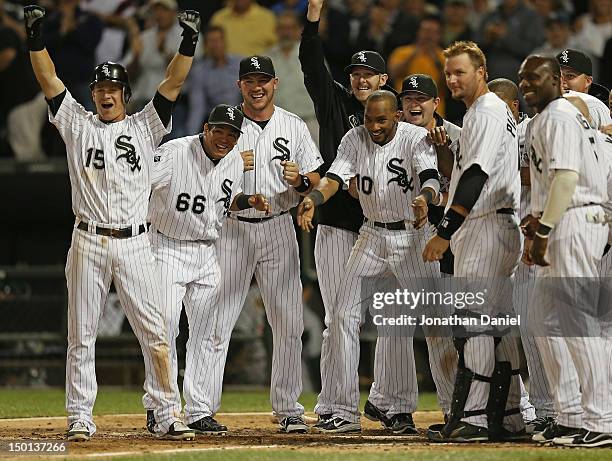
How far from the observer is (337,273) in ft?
24.4

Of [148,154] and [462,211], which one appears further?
[148,154]

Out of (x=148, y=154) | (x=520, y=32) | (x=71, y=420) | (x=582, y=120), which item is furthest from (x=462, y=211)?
(x=520, y=32)

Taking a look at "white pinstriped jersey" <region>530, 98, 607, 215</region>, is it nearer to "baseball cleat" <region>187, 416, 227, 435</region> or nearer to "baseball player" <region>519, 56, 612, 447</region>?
"baseball player" <region>519, 56, 612, 447</region>

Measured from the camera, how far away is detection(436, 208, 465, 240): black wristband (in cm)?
619

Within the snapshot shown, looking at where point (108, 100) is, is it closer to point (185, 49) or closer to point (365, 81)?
point (185, 49)

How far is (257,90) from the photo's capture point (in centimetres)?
738

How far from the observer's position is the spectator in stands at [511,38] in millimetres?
12594

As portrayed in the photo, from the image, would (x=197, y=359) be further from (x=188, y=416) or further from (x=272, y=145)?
(x=272, y=145)

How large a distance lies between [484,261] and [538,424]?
49.4 inches

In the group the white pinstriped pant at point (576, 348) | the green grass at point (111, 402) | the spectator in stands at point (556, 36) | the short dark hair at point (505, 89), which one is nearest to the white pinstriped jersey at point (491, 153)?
the white pinstriped pant at point (576, 348)

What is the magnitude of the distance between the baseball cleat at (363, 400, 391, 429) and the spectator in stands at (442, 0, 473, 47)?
6.20 m

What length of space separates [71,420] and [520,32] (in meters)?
7.76

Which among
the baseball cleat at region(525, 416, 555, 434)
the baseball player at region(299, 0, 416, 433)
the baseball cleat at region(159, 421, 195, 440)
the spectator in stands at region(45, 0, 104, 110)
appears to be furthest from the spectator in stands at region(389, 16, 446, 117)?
the baseball cleat at region(159, 421, 195, 440)

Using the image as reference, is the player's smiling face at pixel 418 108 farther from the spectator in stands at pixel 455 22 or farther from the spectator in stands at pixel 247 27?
the spectator in stands at pixel 247 27
